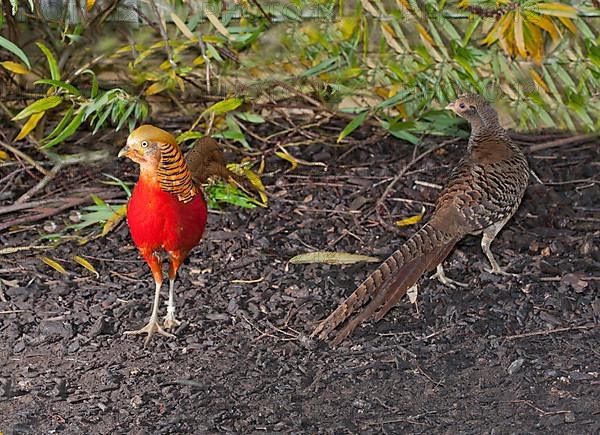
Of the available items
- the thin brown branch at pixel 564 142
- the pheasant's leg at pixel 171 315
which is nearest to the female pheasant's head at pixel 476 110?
the thin brown branch at pixel 564 142

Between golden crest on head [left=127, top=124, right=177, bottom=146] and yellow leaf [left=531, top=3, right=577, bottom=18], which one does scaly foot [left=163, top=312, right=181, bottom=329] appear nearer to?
golden crest on head [left=127, top=124, right=177, bottom=146]

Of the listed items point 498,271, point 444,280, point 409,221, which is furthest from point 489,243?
point 409,221

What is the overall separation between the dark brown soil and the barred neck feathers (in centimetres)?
68

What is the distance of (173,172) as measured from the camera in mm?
3863

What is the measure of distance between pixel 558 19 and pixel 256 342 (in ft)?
9.67

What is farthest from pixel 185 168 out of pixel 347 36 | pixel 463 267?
pixel 347 36

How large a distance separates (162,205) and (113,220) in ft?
4.10

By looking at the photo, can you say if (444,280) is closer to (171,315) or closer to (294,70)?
(171,315)

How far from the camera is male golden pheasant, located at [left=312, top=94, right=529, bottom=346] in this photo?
13.3 ft

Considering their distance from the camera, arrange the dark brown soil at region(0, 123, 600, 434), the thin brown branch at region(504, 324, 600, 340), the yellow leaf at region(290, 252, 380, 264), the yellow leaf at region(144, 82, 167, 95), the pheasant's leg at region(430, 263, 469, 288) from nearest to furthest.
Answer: the dark brown soil at region(0, 123, 600, 434), the thin brown branch at region(504, 324, 600, 340), the pheasant's leg at region(430, 263, 469, 288), the yellow leaf at region(290, 252, 380, 264), the yellow leaf at region(144, 82, 167, 95)

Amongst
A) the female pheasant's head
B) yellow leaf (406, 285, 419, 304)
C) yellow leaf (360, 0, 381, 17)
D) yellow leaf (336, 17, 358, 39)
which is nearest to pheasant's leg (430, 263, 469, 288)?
yellow leaf (406, 285, 419, 304)

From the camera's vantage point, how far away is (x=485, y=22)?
615cm

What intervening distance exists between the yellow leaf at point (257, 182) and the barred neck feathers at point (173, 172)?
136cm

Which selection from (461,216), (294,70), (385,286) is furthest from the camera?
(294,70)
